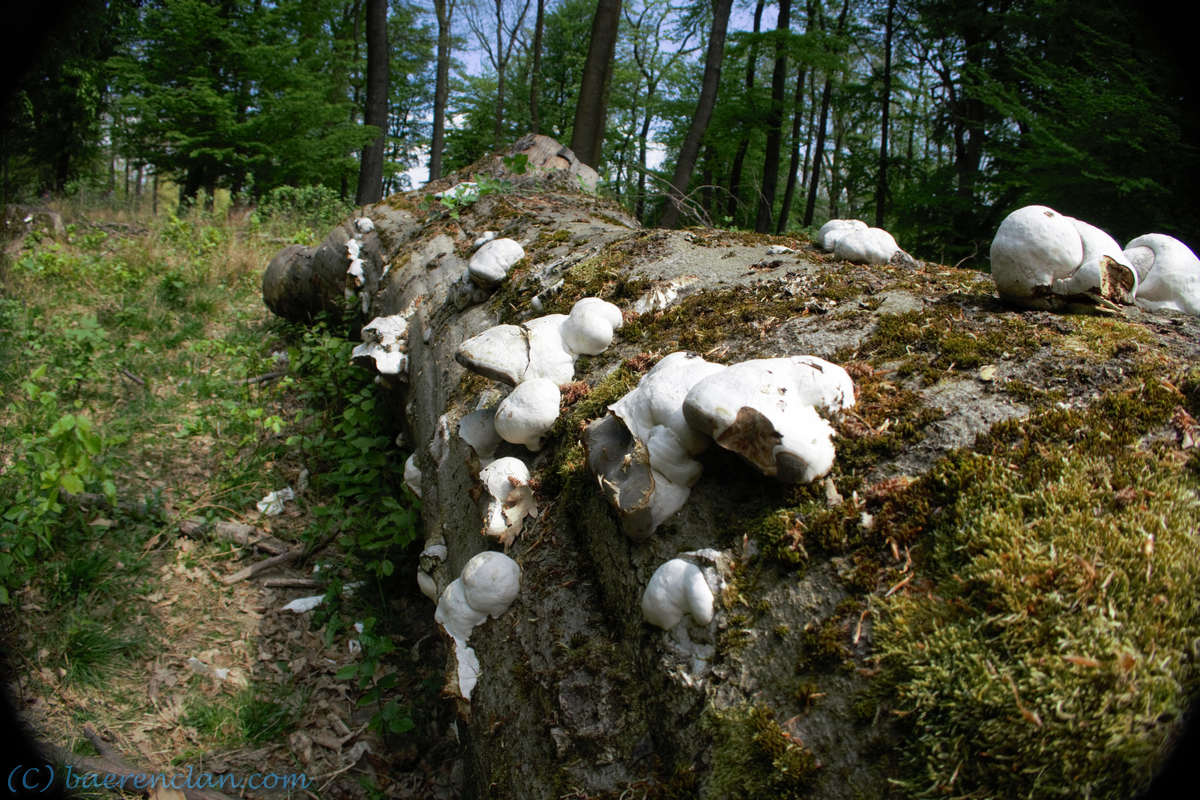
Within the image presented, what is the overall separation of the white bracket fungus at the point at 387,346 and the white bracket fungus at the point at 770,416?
9.08ft

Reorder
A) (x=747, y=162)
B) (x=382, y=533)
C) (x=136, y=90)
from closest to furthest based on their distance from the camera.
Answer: (x=382, y=533) < (x=136, y=90) < (x=747, y=162)

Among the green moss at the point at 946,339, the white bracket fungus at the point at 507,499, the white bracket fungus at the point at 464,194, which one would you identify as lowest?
the white bracket fungus at the point at 507,499

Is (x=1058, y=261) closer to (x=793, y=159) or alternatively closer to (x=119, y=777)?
(x=119, y=777)

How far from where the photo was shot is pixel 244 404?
5.33 m

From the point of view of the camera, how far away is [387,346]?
12.8 feet

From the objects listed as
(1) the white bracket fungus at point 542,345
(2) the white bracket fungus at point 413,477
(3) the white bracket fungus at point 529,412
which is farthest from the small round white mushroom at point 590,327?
(2) the white bracket fungus at point 413,477

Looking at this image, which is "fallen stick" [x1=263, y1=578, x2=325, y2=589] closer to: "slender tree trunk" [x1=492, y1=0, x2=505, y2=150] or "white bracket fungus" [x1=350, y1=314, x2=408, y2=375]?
"white bracket fungus" [x1=350, y1=314, x2=408, y2=375]

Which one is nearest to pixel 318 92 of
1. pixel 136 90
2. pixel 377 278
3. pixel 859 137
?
pixel 136 90

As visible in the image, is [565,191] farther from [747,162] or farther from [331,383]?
[747,162]

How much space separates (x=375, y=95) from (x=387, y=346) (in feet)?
34.2

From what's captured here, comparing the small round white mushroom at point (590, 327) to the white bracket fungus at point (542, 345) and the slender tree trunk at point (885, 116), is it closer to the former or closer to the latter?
the white bracket fungus at point (542, 345)

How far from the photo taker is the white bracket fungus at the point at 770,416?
57.3 inches

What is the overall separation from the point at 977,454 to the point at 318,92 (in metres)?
16.2

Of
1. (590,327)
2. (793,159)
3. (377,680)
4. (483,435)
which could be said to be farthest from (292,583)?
(793,159)
